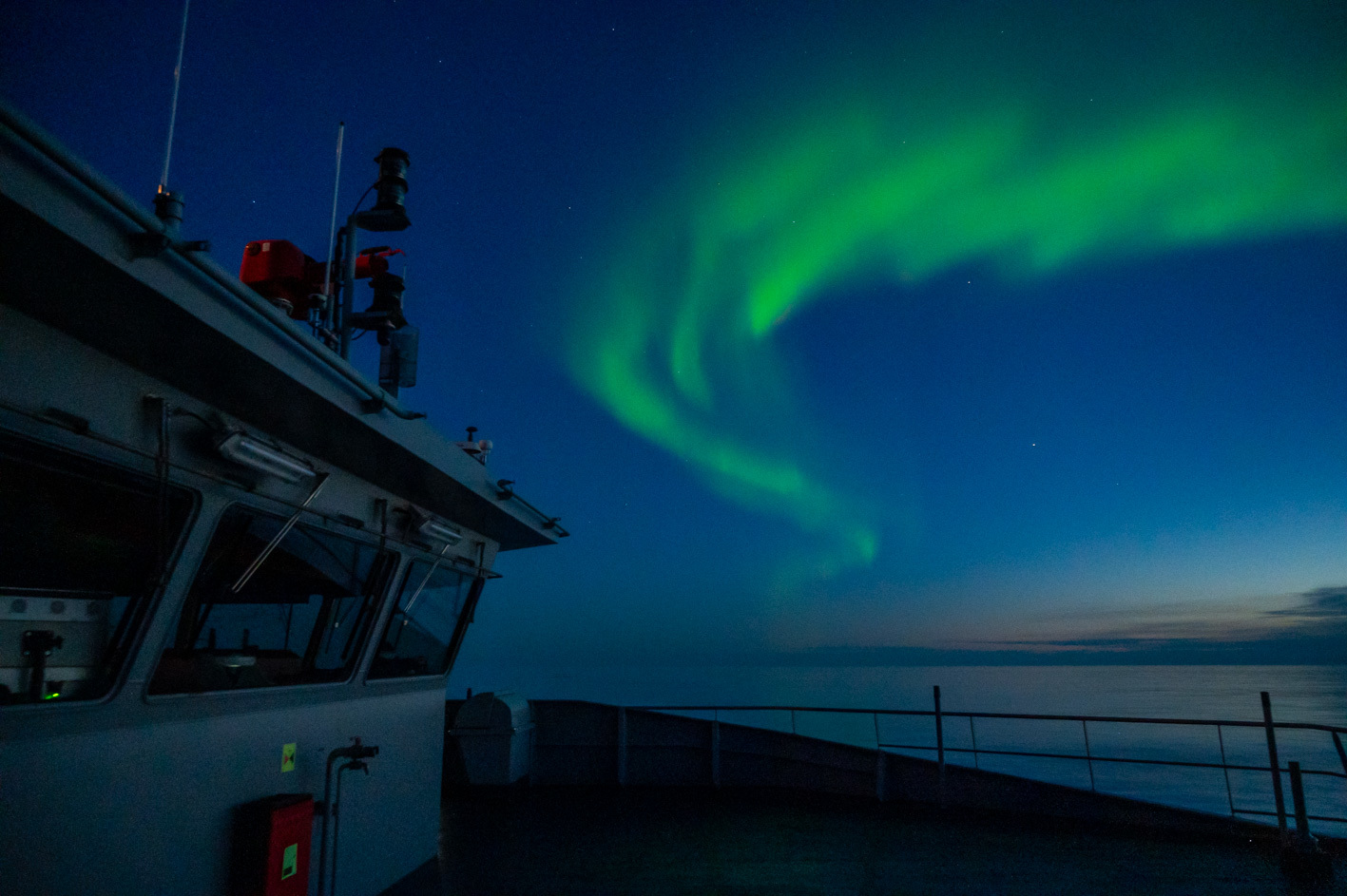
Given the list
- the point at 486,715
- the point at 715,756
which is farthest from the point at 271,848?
the point at 715,756

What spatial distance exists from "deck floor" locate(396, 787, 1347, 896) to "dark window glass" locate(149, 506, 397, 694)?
2526 mm

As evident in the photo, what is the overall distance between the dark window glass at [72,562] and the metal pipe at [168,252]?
1140mm

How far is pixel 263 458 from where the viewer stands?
4918 mm

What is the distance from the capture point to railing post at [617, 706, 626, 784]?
12469 mm

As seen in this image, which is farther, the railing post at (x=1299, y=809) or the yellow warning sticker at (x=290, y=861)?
the railing post at (x=1299, y=809)

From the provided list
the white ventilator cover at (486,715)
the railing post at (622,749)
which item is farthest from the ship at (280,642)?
the railing post at (622,749)

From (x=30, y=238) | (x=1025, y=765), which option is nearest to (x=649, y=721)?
(x=30, y=238)

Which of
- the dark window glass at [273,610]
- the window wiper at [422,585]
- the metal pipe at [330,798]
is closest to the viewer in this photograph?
the dark window glass at [273,610]

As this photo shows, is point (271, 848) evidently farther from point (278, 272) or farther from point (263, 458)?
point (278, 272)

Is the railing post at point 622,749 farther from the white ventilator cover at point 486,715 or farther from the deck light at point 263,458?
the deck light at point 263,458

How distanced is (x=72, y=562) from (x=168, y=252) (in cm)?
201

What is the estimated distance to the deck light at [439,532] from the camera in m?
7.38

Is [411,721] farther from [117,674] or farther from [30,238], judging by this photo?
[30,238]

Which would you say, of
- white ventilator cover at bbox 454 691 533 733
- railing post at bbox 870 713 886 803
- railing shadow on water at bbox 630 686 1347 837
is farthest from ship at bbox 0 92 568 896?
railing shadow on water at bbox 630 686 1347 837
